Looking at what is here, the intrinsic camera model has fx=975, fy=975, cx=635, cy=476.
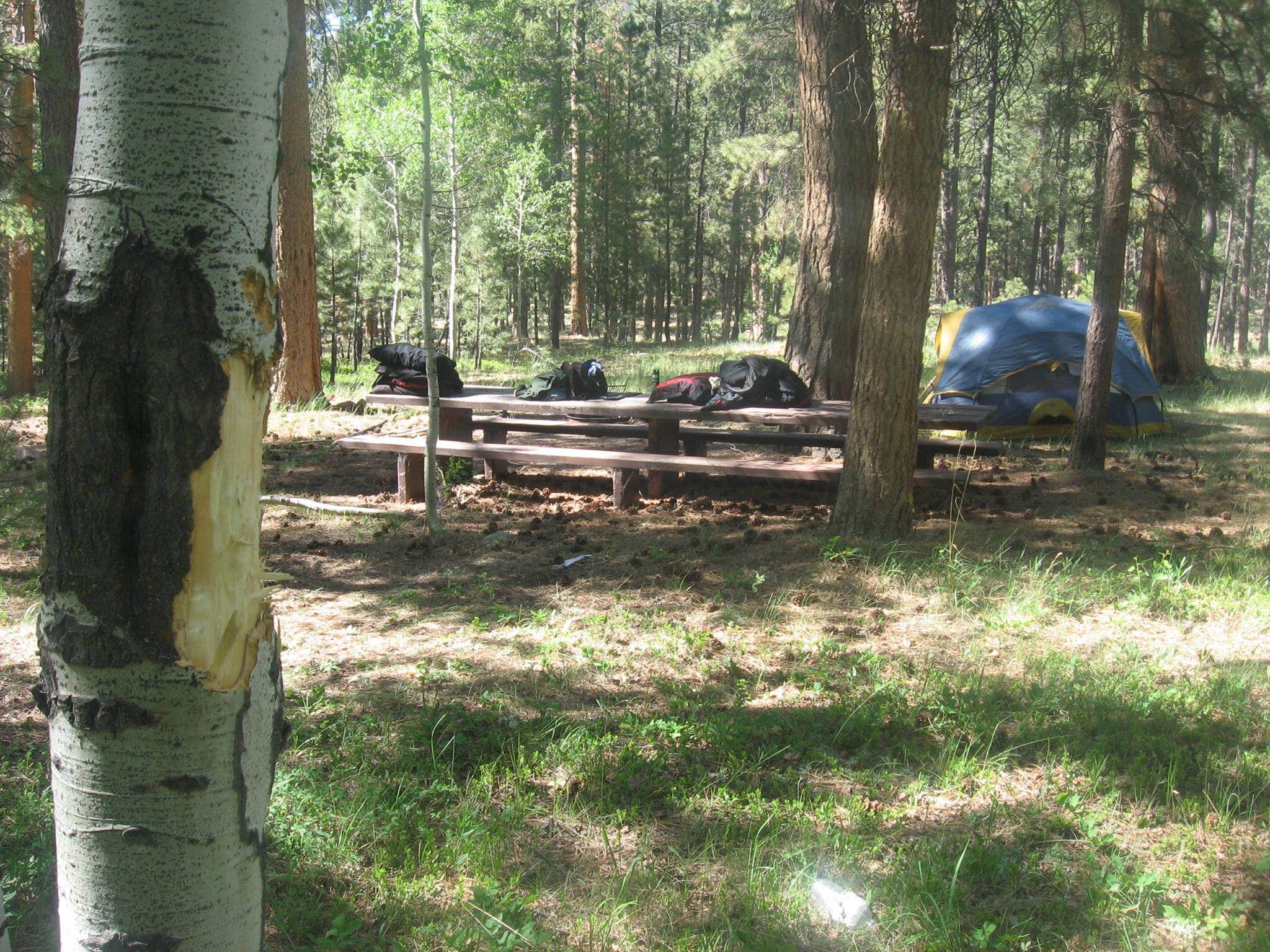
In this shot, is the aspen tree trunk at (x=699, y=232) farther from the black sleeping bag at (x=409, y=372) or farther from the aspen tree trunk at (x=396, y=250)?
the black sleeping bag at (x=409, y=372)

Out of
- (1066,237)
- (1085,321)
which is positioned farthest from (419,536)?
(1066,237)

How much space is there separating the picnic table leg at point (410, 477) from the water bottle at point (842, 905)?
549 cm

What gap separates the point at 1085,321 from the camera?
431 inches

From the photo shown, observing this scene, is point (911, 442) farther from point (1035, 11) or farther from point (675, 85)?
point (675, 85)

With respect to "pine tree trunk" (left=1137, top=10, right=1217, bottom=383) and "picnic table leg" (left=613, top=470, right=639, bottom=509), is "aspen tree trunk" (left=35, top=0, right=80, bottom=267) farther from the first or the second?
"pine tree trunk" (left=1137, top=10, right=1217, bottom=383)

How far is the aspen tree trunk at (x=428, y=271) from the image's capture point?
5.97 metres

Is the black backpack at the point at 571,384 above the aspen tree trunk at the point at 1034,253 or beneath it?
beneath

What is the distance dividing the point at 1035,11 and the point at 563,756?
6143mm

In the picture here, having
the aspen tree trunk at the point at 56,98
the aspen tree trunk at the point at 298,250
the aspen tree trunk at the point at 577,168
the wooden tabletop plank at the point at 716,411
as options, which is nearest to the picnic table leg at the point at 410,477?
the wooden tabletop plank at the point at 716,411

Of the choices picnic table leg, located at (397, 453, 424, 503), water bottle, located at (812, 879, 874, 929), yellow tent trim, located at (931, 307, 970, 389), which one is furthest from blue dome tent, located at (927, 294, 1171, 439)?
water bottle, located at (812, 879, 874, 929)

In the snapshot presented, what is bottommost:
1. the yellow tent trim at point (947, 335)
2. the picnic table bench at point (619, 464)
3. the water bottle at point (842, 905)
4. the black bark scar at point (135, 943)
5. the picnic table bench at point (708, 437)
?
the water bottle at point (842, 905)

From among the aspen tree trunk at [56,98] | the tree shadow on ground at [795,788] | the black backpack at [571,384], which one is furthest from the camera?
the black backpack at [571,384]

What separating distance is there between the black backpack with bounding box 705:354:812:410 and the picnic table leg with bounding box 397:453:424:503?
94.5 inches

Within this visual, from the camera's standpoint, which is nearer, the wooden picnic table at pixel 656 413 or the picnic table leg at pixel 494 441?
the wooden picnic table at pixel 656 413
